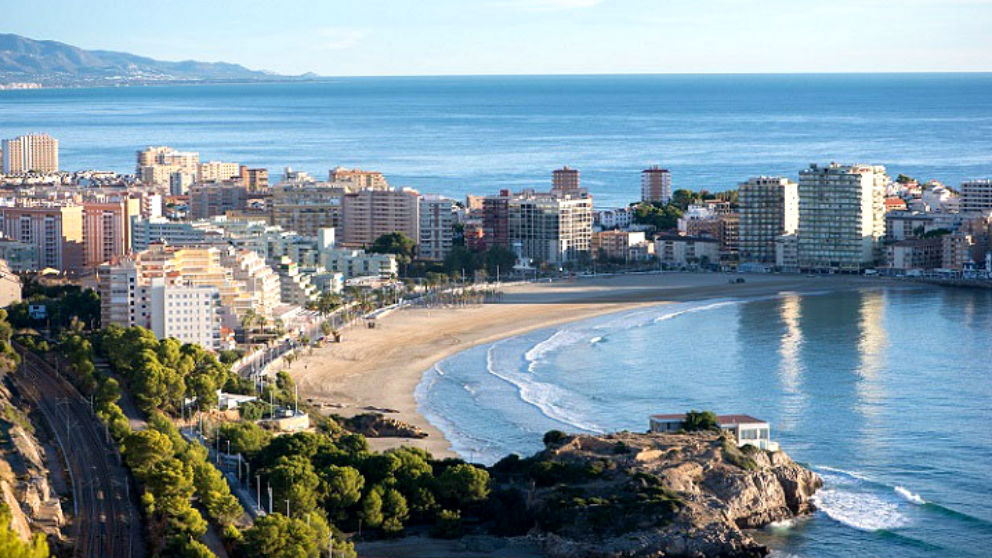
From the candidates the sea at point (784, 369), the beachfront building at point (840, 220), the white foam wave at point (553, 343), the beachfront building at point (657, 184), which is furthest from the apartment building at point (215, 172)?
the white foam wave at point (553, 343)

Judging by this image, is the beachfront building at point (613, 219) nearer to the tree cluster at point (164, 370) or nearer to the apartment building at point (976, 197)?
the apartment building at point (976, 197)

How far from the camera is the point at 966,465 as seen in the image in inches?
989

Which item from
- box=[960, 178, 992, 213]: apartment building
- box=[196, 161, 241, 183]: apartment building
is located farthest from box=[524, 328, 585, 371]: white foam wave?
box=[196, 161, 241, 183]: apartment building

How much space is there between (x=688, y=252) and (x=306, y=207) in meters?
12.2

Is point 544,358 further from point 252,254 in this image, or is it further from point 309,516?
point 309,516

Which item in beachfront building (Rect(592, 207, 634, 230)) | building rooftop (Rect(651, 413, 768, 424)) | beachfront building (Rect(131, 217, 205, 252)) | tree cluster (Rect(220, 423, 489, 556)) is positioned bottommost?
tree cluster (Rect(220, 423, 489, 556))

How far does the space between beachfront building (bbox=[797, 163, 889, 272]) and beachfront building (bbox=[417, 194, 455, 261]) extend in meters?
11.0

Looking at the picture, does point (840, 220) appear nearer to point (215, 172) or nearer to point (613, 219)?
point (613, 219)

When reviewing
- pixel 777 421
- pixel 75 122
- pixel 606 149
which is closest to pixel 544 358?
pixel 777 421

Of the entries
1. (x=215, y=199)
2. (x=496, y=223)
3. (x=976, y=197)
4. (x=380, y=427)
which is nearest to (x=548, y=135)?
(x=215, y=199)

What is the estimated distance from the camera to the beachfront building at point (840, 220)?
174 feet

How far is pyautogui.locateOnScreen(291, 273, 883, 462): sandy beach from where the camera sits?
31125 mm

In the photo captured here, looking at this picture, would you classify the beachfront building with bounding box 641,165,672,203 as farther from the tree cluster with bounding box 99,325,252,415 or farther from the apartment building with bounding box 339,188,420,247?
the tree cluster with bounding box 99,325,252,415

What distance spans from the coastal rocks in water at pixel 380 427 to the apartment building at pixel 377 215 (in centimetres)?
2627
